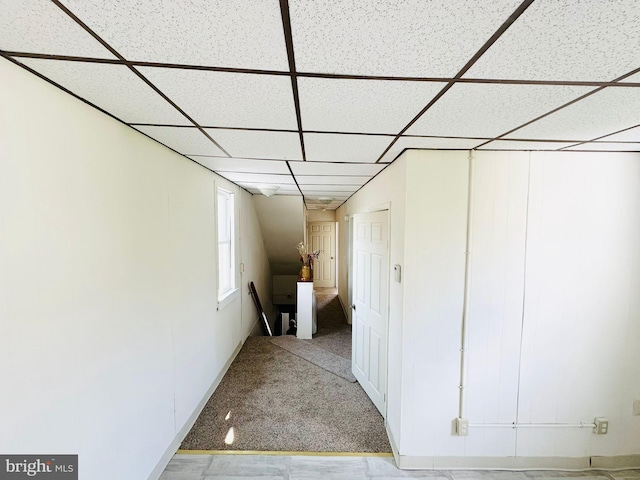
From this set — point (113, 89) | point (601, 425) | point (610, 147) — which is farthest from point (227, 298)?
point (610, 147)

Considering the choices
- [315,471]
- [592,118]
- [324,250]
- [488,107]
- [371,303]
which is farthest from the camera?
[324,250]

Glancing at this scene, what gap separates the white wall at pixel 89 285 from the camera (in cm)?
94

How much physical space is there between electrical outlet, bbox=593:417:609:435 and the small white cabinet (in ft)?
10.6

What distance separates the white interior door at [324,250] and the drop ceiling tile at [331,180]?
15.8ft

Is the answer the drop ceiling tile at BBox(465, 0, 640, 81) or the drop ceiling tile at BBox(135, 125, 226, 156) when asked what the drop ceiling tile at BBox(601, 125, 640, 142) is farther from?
the drop ceiling tile at BBox(135, 125, 226, 156)

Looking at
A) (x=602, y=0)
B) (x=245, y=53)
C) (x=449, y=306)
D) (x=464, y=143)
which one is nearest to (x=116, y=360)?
(x=245, y=53)

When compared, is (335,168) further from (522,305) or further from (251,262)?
(251,262)

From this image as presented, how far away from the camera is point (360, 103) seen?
1116 mm

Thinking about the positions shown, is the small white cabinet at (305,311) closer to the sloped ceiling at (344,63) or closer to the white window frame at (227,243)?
the white window frame at (227,243)

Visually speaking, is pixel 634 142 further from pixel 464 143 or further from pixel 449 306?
pixel 449 306

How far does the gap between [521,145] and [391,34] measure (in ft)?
5.00

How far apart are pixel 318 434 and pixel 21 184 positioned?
2.51 metres

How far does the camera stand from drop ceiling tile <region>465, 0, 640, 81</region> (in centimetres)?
64

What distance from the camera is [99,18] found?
68 centimetres
